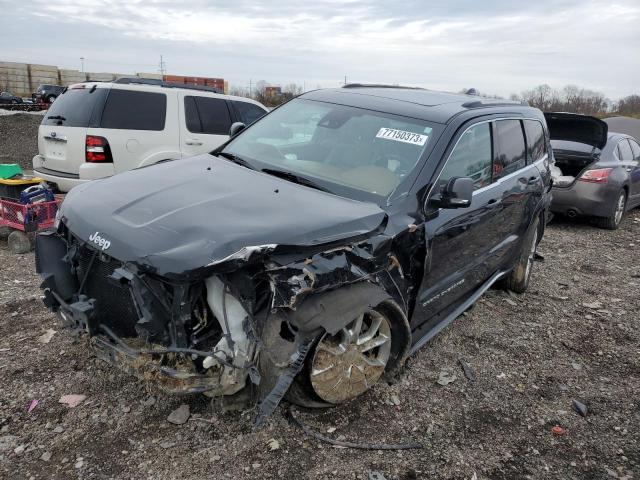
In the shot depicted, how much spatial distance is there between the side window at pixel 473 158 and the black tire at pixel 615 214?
5.74 metres

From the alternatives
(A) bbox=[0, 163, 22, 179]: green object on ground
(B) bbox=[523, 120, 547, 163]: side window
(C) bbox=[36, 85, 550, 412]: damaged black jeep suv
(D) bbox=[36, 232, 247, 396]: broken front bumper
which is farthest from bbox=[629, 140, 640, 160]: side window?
(A) bbox=[0, 163, 22, 179]: green object on ground

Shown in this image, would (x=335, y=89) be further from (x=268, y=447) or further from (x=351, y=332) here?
(x=268, y=447)

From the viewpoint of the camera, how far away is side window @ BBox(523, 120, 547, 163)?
4988 mm

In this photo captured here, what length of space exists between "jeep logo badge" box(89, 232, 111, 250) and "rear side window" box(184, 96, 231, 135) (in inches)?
214

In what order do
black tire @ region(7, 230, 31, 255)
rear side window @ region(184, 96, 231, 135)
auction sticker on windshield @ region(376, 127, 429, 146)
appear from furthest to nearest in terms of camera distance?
rear side window @ region(184, 96, 231, 135) → black tire @ region(7, 230, 31, 255) → auction sticker on windshield @ region(376, 127, 429, 146)

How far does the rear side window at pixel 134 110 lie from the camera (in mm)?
6941

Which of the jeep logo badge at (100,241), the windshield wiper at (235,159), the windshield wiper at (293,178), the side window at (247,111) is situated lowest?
the jeep logo badge at (100,241)

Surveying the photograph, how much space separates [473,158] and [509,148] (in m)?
0.83

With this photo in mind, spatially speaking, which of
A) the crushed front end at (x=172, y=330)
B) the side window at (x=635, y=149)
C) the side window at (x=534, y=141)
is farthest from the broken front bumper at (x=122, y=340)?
the side window at (x=635, y=149)

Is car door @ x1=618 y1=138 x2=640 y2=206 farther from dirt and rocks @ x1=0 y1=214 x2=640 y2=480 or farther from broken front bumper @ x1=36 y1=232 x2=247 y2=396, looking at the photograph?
broken front bumper @ x1=36 y1=232 x2=247 y2=396

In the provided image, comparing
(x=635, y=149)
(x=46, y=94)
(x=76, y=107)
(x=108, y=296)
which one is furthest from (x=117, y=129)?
(x=46, y=94)

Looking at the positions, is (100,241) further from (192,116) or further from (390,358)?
(192,116)

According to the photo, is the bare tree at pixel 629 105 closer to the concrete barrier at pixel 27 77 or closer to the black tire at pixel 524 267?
the concrete barrier at pixel 27 77

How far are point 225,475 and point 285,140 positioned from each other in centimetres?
247
